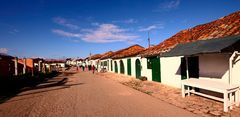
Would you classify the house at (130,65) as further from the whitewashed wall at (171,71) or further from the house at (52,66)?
the house at (52,66)

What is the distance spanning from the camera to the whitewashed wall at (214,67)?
801 centimetres

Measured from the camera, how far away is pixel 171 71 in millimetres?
12602

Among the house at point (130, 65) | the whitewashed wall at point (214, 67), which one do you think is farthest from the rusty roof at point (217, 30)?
the house at point (130, 65)

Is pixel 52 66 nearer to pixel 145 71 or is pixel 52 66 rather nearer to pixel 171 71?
pixel 145 71

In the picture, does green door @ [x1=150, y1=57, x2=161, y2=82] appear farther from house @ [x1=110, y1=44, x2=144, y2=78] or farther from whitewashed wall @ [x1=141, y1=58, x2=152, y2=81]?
house @ [x1=110, y1=44, x2=144, y2=78]

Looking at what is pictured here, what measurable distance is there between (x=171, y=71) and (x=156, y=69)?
257cm

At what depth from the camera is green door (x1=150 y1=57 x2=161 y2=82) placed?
14686 millimetres

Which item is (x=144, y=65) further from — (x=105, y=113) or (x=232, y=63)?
(x=105, y=113)

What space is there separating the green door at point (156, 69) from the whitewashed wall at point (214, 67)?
5178 millimetres

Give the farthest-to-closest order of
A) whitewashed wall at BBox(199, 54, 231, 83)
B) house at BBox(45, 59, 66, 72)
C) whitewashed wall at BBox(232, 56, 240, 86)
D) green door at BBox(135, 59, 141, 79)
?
house at BBox(45, 59, 66, 72) → green door at BBox(135, 59, 141, 79) → whitewashed wall at BBox(199, 54, 231, 83) → whitewashed wall at BBox(232, 56, 240, 86)

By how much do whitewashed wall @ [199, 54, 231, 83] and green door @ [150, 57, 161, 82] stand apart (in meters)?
5.18

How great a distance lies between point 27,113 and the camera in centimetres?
688

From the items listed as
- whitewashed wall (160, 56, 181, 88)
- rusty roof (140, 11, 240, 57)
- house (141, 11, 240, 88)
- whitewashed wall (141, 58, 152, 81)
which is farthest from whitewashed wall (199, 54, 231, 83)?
whitewashed wall (141, 58, 152, 81)

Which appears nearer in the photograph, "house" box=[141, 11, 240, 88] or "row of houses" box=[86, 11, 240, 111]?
"row of houses" box=[86, 11, 240, 111]
